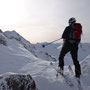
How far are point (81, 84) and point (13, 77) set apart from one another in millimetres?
3443

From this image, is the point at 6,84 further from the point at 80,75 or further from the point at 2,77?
the point at 80,75

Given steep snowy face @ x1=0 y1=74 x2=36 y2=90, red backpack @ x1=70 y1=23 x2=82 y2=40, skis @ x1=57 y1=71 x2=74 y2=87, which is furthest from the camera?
red backpack @ x1=70 y1=23 x2=82 y2=40

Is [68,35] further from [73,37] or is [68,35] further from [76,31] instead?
[76,31]

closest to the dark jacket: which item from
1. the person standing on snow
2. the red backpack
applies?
the person standing on snow

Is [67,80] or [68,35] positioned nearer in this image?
[67,80]

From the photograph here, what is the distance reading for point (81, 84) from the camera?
777cm

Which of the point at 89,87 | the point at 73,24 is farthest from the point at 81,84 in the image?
the point at 73,24

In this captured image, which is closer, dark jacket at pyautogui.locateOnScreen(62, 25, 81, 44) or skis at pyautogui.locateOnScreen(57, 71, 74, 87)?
skis at pyautogui.locateOnScreen(57, 71, 74, 87)

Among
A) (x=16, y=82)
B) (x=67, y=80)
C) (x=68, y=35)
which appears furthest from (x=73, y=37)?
(x=16, y=82)

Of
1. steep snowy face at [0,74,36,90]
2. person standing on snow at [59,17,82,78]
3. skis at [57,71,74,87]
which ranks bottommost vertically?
skis at [57,71,74,87]

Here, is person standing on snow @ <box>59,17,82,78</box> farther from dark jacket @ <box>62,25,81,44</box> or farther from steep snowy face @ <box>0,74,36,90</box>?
steep snowy face @ <box>0,74,36,90</box>

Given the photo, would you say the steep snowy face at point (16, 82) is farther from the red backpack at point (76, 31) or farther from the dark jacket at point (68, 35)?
the red backpack at point (76, 31)

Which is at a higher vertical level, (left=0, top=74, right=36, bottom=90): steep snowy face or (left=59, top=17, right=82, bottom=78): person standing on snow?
(left=59, top=17, right=82, bottom=78): person standing on snow

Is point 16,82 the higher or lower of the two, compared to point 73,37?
lower
